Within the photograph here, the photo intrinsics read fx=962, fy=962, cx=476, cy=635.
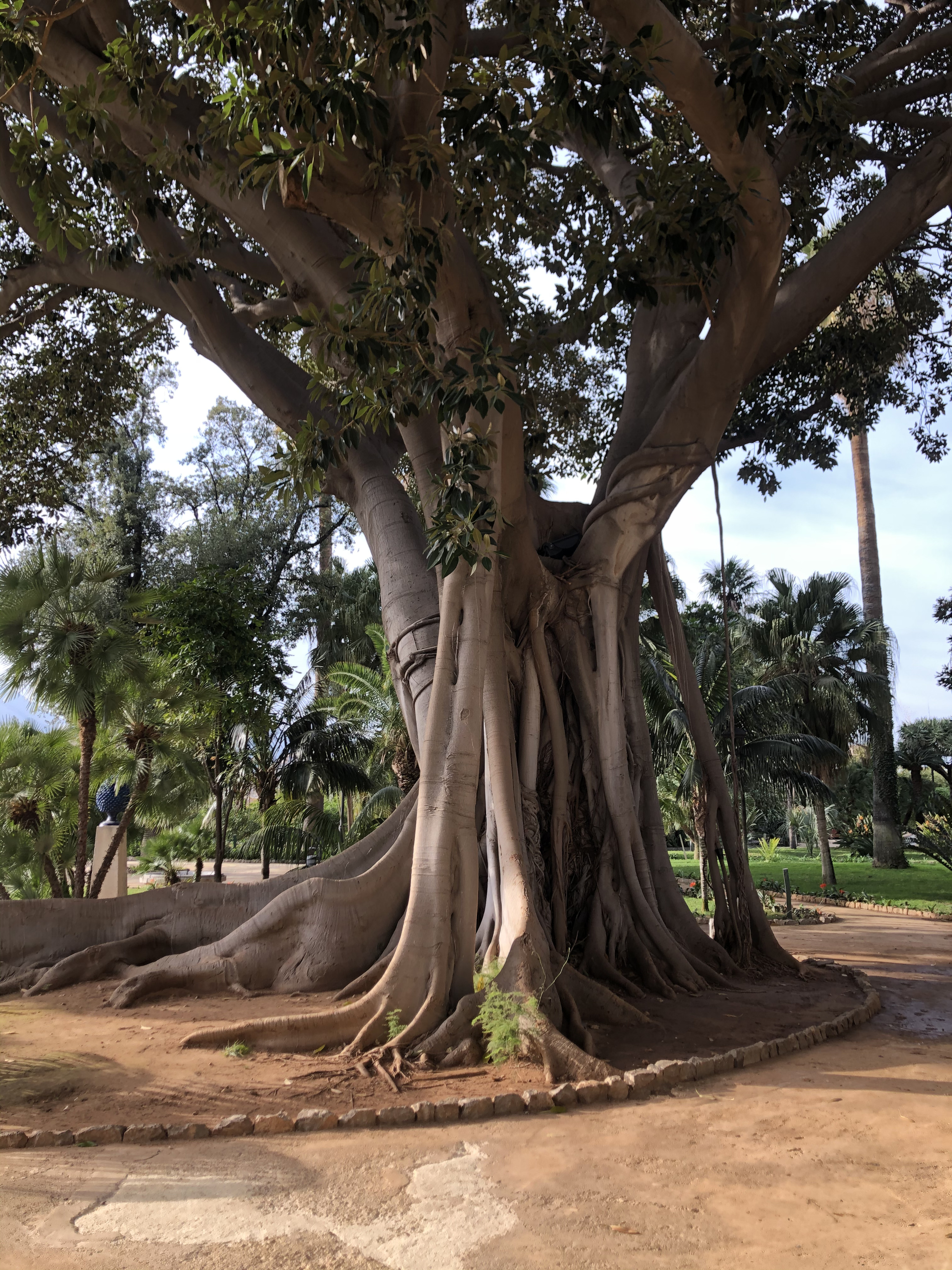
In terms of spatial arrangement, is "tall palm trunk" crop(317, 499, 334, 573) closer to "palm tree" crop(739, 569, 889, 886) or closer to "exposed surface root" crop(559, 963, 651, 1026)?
"palm tree" crop(739, 569, 889, 886)

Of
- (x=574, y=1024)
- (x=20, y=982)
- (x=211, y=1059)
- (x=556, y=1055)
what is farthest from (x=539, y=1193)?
(x=20, y=982)

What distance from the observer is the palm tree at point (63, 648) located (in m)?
11.2

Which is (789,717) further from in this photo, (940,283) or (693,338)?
(693,338)

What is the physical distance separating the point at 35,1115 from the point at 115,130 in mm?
5408

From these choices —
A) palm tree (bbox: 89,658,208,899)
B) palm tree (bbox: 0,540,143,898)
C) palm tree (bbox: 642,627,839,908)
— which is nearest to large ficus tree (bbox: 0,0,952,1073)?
palm tree (bbox: 0,540,143,898)

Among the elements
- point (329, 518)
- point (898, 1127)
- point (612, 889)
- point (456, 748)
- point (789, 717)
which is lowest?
point (898, 1127)

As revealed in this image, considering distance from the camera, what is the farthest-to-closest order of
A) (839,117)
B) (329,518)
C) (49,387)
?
(329,518), (49,387), (839,117)

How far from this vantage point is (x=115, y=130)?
5.81m

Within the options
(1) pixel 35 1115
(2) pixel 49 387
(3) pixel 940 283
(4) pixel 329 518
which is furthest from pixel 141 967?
(4) pixel 329 518

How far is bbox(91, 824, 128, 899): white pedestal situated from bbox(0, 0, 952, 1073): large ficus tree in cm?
468

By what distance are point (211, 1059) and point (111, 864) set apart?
8015 millimetres

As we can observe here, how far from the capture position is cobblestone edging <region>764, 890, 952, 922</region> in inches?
570

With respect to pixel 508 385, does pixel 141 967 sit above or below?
below

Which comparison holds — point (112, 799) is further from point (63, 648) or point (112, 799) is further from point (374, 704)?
point (374, 704)
